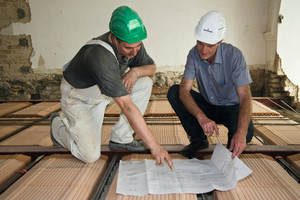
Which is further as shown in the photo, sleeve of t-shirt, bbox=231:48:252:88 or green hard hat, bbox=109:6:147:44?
sleeve of t-shirt, bbox=231:48:252:88

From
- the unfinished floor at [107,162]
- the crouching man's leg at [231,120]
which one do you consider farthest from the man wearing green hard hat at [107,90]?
the crouching man's leg at [231,120]

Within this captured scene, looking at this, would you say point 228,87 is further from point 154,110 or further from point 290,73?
point 290,73

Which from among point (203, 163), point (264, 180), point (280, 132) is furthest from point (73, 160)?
point (280, 132)

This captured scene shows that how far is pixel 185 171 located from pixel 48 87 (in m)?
4.23

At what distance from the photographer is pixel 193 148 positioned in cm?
186

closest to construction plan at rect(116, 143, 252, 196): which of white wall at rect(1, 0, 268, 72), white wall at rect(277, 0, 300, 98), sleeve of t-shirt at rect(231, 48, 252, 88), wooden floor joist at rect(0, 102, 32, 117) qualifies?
sleeve of t-shirt at rect(231, 48, 252, 88)

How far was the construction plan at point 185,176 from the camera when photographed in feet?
4.39

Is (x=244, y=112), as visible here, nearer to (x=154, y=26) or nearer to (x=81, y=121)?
(x=81, y=121)

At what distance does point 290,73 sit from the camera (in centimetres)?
380

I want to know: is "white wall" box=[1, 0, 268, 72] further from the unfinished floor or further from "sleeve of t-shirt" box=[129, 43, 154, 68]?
"sleeve of t-shirt" box=[129, 43, 154, 68]

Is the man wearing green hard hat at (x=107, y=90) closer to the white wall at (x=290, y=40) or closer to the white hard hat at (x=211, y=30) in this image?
the white hard hat at (x=211, y=30)

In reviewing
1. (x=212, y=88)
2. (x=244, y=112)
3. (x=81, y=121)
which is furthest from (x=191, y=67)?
(x=81, y=121)

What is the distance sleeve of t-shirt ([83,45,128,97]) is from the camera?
133 cm

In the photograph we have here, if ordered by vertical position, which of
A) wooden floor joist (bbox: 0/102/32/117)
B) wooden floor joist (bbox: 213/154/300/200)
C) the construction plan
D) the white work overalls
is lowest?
wooden floor joist (bbox: 0/102/32/117)
